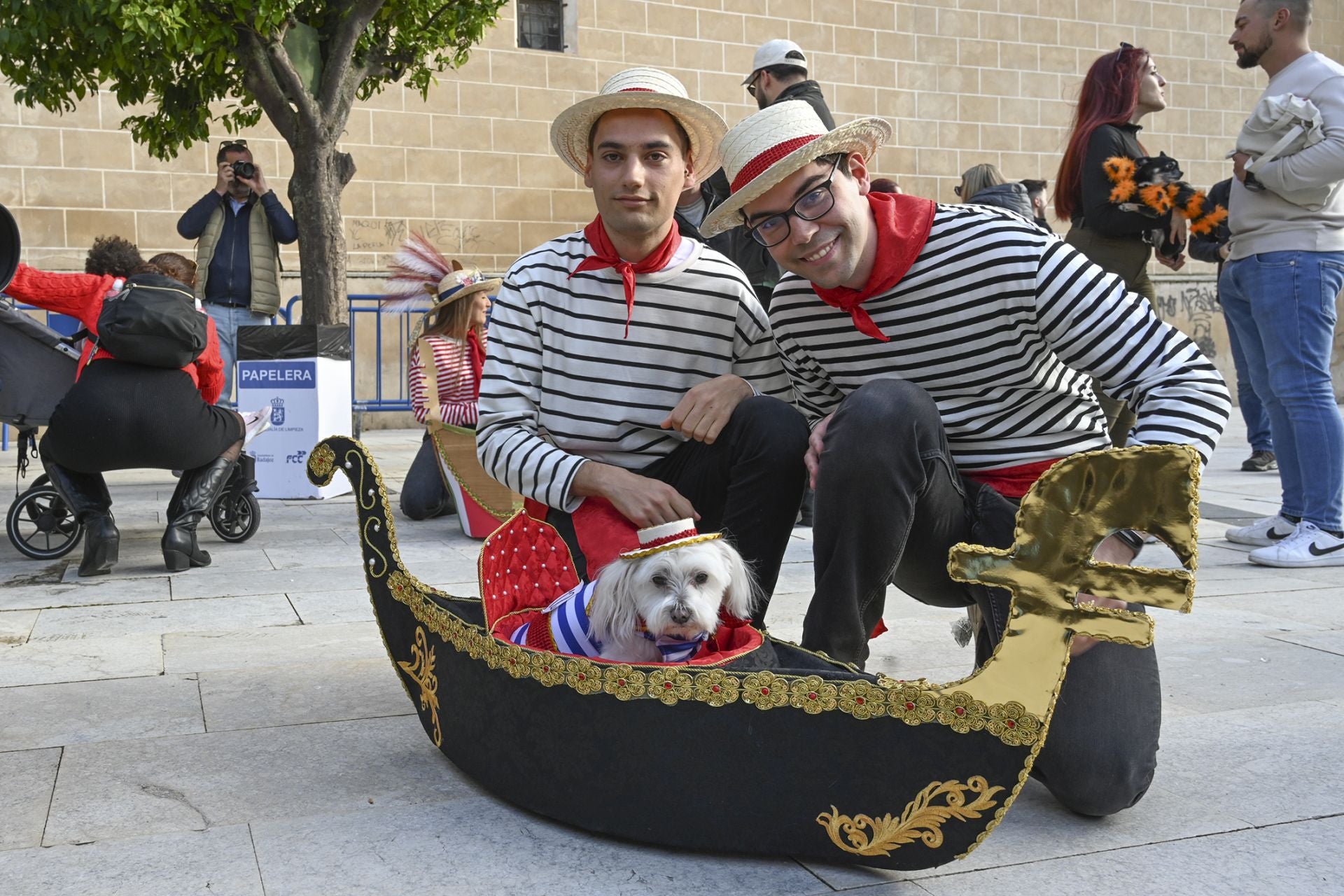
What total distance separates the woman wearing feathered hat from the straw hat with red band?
3.74 metres

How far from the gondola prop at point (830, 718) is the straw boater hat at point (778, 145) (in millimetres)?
871

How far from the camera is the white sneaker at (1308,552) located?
15.9ft

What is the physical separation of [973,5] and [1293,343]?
10632mm

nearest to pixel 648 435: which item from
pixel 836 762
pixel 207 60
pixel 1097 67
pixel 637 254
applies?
pixel 637 254

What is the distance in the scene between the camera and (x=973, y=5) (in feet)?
Answer: 46.9

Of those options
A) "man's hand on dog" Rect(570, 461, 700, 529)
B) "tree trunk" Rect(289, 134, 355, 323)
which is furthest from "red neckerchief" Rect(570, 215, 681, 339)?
"tree trunk" Rect(289, 134, 355, 323)

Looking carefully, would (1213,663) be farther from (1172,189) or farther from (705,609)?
(1172,189)

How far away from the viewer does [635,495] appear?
8.15 feet

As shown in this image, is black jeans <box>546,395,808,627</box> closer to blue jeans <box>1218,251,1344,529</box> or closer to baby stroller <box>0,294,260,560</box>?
blue jeans <box>1218,251,1344,529</box>

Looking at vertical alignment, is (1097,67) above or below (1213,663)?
above

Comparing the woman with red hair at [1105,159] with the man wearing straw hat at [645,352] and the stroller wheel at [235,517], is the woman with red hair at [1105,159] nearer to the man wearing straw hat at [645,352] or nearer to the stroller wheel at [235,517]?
the man wearing straw hat at [645,352]

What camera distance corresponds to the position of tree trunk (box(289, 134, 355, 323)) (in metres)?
7.96

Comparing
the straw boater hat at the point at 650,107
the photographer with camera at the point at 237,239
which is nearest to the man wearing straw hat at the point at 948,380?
the straw boater hat at the point at 650,107

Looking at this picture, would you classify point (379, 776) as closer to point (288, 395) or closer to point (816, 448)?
point (816, 448)
